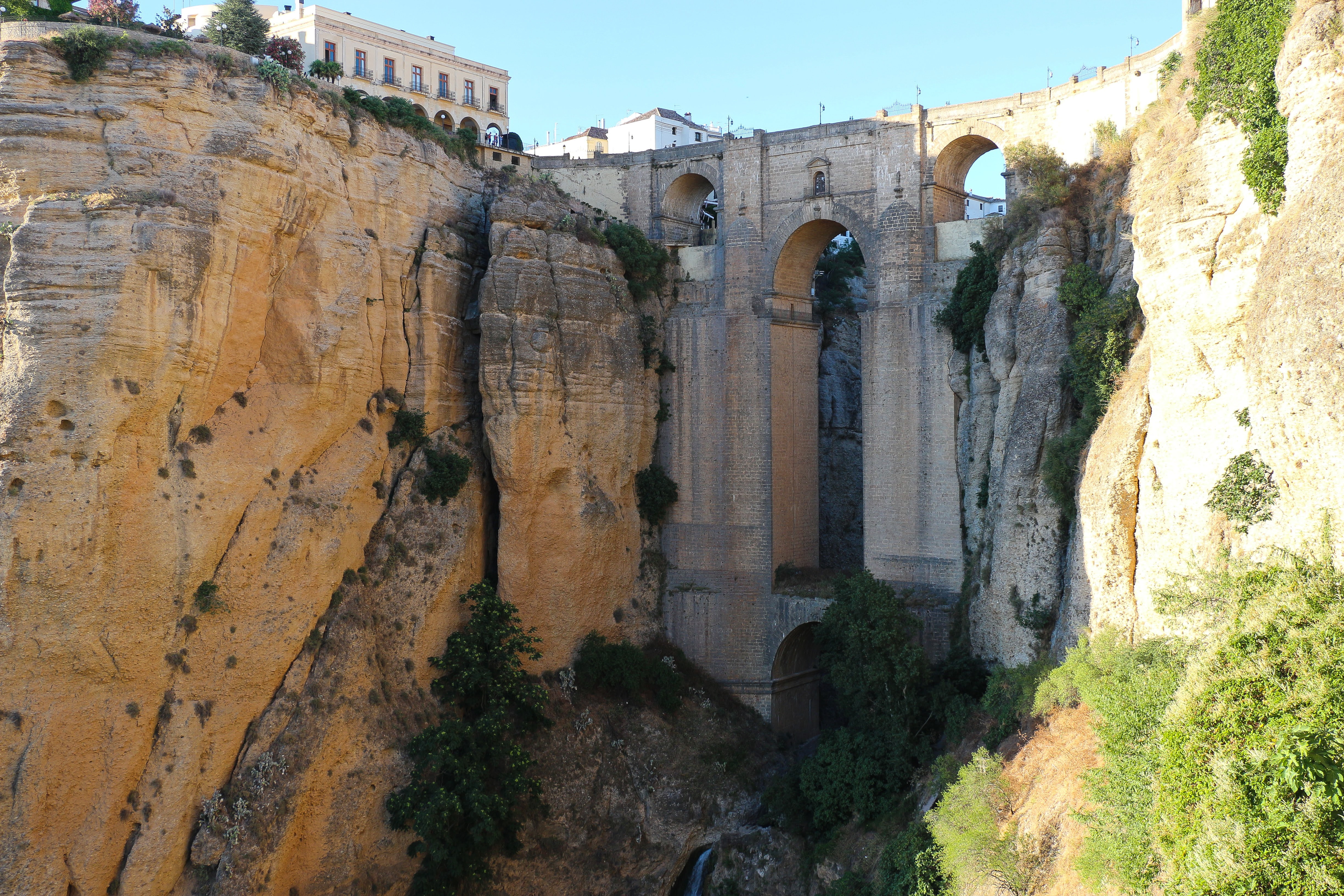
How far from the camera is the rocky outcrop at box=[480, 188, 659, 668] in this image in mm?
26297

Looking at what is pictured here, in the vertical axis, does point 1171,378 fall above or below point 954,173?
below

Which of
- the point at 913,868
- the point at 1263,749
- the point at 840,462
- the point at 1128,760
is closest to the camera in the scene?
the point at 1263,749

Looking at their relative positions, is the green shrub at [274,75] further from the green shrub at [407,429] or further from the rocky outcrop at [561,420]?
the green shrub at [407,429]

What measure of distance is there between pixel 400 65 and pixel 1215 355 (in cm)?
2773

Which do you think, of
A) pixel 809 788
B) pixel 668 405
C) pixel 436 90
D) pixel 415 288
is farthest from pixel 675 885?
pixel 436 90

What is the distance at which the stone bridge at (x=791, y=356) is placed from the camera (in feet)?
88.9

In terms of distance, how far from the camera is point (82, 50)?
20.5 m

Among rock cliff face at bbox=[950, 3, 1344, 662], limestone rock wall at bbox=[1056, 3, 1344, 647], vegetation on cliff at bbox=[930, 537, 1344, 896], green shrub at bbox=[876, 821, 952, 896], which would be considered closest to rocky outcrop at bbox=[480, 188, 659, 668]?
rock cliff face at bbox=[950, 3, 1344, 662]

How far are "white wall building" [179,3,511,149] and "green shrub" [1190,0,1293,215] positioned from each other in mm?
21819

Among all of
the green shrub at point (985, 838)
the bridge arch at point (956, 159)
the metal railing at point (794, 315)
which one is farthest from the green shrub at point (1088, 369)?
the metal railing at point (794, 315)

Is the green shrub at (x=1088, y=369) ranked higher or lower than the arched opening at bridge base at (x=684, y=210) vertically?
lower

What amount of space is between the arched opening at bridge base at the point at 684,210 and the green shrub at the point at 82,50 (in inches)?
601

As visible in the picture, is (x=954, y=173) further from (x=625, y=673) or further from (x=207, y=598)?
(x=207, y=598)

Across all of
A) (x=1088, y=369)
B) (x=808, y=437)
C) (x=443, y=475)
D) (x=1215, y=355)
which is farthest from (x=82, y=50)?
(x=1215, y=355)
